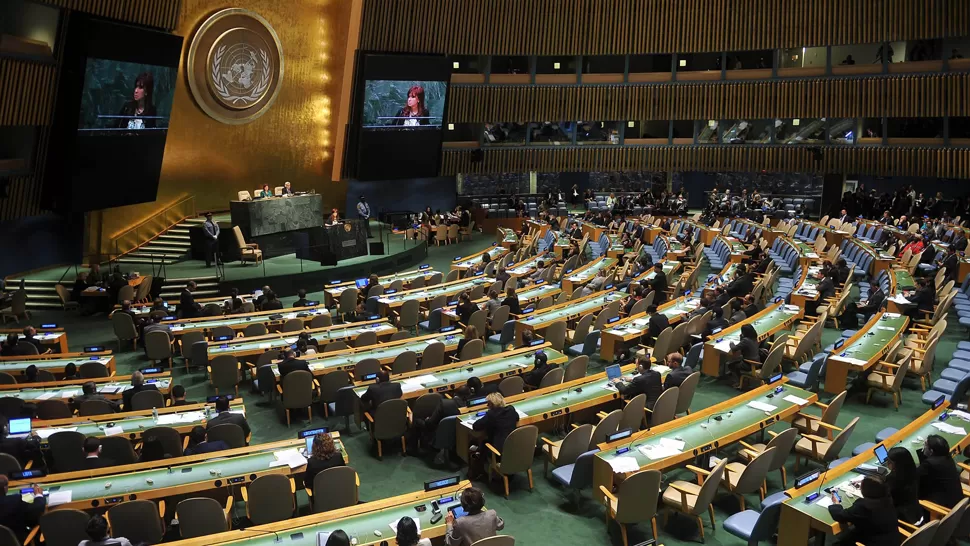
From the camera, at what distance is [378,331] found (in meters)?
12.5

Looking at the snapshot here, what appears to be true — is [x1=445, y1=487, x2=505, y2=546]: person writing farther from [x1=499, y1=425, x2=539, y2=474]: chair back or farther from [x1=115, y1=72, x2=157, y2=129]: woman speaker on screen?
[x1=115, y1=72, x2=157, y2=129]: woman speaker on screen

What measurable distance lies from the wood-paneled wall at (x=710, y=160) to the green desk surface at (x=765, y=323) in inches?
663

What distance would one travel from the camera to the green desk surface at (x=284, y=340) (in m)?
11.1

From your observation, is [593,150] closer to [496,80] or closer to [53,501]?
[496,80]

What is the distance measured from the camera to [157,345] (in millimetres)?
12281

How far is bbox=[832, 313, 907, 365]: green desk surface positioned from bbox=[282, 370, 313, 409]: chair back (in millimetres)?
7090

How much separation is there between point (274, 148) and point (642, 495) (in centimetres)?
2111

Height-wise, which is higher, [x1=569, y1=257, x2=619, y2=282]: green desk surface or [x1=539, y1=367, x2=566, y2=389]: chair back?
[x1=569, y1=257, x2=619, y2=282]: green desk surface

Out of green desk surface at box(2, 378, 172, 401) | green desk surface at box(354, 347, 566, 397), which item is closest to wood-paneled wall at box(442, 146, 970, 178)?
green desk surface at box(354, 347, 566, 397)

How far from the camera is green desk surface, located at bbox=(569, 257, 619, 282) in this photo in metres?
16.6

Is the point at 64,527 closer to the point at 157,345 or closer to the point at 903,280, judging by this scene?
the point at 157,345

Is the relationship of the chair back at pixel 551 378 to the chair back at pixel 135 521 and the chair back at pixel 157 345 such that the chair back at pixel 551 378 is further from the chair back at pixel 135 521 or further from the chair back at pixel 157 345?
the chair back at pixel 157 345

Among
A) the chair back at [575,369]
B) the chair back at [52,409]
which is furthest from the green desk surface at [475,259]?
the chair back at [52,409]

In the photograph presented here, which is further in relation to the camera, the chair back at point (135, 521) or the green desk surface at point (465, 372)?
the green desk surface at point (465, 372)
